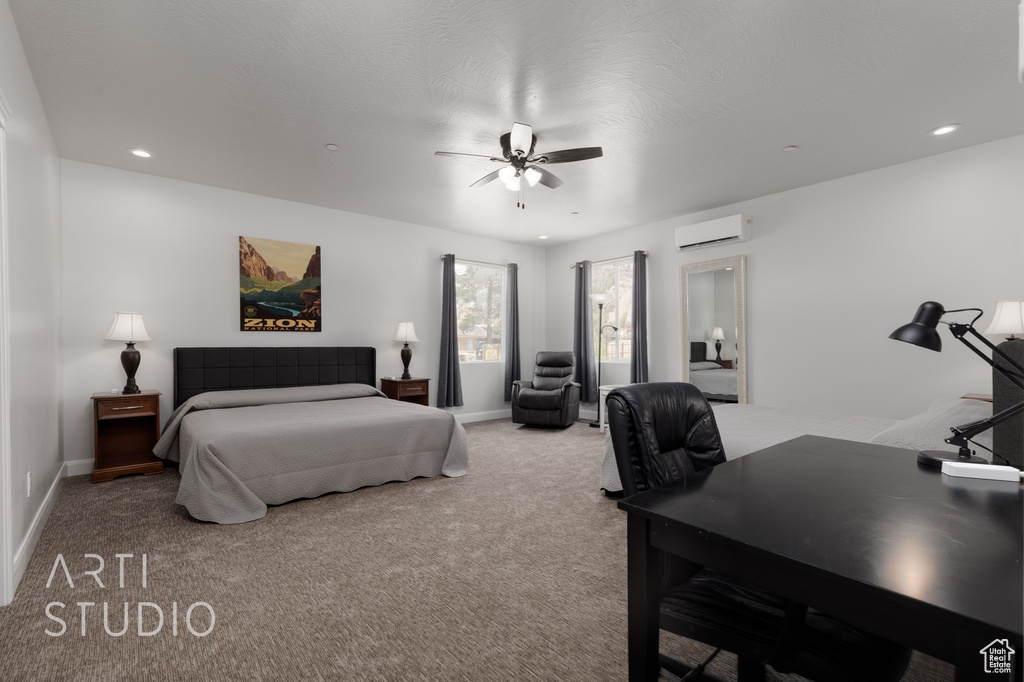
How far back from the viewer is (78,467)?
13.5 ft

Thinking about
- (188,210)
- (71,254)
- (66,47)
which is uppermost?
(66,47)

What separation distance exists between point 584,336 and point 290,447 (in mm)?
4444

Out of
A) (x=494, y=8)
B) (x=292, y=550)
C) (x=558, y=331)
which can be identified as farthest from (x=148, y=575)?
(x=558, y=331)

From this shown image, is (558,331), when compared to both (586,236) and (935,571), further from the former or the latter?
(935,571)

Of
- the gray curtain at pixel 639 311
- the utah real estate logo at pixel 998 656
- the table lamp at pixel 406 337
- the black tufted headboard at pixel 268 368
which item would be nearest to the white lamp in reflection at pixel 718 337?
the gray curtain at pixel 639 311

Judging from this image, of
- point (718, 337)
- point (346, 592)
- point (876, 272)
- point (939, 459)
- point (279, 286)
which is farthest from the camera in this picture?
point (718, 337)

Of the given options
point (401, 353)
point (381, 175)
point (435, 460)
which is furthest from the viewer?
point (401, 353)

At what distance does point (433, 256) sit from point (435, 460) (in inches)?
128

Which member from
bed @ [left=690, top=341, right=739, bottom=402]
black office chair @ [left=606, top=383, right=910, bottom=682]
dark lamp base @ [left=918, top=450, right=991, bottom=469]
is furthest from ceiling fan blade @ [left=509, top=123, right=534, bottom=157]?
bed @ [left=690, top=341, right=739, bottom=402]

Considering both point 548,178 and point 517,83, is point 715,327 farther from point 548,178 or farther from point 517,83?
point 517,83

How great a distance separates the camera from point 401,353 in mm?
5891

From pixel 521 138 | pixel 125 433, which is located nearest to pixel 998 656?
pixel 521 138

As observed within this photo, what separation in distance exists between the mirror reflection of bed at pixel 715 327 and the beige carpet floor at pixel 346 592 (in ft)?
8.83

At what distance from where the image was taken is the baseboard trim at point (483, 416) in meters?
6.67
